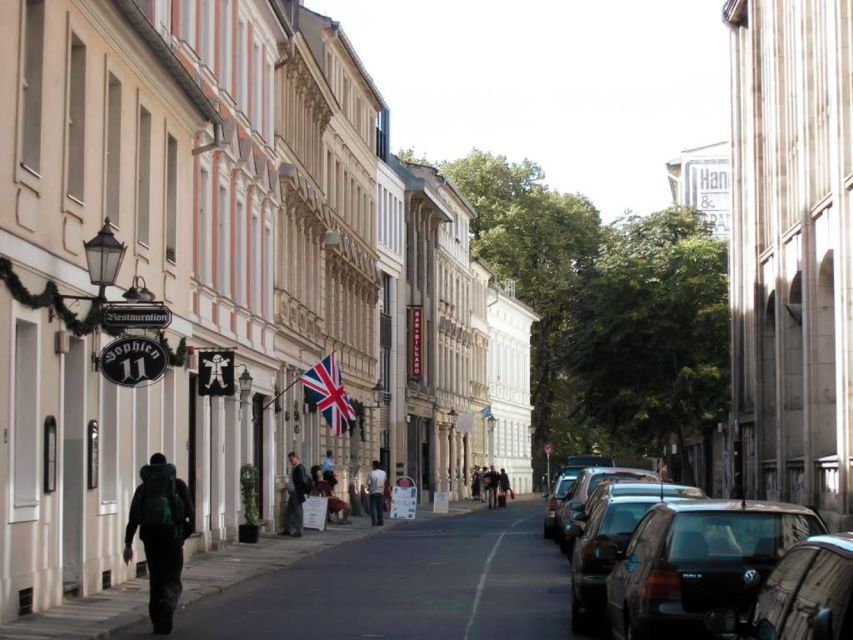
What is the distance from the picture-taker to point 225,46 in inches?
1267

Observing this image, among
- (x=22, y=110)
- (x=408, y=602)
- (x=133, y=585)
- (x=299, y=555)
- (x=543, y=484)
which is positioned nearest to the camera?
(x=22, y=110)

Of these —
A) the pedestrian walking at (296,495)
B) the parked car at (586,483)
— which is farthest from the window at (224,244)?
the parked car at (586,483)

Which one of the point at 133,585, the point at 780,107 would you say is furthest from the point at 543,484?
the point at 133,585

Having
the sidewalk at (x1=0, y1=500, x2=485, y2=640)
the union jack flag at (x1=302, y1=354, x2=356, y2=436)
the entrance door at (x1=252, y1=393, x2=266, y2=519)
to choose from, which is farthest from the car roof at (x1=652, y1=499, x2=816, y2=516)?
the entrance door at (x1=252, y1=393, x2=266, y2=519)

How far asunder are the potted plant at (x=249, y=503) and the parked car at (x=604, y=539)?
13212 millimetres

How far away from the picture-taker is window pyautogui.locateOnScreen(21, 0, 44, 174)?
18.4 meters

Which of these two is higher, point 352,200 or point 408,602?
point 352,200

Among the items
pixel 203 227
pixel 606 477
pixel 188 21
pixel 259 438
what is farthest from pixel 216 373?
pixel 259 438

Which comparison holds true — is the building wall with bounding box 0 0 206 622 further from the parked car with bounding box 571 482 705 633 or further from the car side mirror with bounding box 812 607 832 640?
the car side mirror with bounding box 812 607 832 640

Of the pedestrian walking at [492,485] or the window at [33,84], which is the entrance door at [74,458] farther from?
the pedestrian walking at [492,485]

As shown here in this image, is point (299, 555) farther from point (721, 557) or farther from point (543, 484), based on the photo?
point (543, 484)

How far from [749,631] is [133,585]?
15238 mm

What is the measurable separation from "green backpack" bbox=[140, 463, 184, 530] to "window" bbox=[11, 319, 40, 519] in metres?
1.84

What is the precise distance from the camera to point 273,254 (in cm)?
3800
